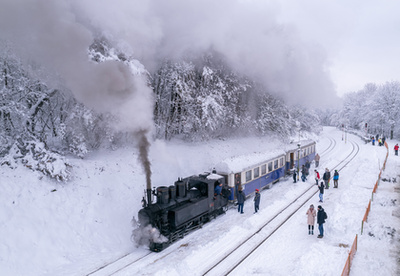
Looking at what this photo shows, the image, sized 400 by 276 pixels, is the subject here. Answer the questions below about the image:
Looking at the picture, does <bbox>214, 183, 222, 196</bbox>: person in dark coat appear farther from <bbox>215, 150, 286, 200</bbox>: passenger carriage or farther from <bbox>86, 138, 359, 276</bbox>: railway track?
<bbox>86, 138, 359, 276</bbox>: railway track

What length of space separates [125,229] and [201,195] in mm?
2946

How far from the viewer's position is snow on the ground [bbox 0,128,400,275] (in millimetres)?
6629

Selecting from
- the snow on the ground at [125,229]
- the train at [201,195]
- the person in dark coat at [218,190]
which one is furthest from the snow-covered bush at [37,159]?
the person in dark coat at [218,190]

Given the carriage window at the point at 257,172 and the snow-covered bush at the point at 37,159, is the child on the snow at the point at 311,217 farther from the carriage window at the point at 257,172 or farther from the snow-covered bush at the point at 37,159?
the snow-covered bush at the point at 37,159

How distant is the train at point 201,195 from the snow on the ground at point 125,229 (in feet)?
1.65

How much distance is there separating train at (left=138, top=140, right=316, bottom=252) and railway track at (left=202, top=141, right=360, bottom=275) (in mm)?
1704

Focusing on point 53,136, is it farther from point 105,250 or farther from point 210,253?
point 210,253

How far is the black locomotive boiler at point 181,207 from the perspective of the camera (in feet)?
24.7

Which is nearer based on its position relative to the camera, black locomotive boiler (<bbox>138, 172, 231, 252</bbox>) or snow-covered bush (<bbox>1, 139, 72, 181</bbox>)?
black locomotive boiler (<bbox>138, 172, 231, 252</bbox>)

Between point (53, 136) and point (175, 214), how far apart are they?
930 cm

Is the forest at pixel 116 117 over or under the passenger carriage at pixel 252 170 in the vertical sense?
over

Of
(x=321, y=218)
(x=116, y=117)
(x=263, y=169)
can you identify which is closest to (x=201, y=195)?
(x=321, y=218)

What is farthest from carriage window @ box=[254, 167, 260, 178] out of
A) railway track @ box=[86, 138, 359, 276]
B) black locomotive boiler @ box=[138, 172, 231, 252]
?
railway track @ box=[86, 138, 359, 276]

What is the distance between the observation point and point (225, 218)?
9.94 meters
